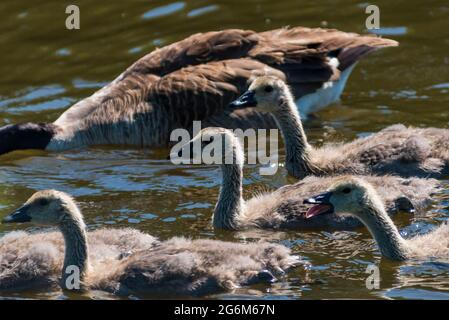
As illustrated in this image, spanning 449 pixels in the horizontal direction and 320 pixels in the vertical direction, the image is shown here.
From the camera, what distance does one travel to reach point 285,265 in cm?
1170

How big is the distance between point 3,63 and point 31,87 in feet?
4.32

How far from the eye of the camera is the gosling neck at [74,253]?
466 inches

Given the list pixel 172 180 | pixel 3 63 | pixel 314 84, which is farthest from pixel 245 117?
pixel 3 63

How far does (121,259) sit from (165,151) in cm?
535

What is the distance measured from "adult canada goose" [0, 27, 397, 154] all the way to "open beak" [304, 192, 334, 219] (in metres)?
5.16

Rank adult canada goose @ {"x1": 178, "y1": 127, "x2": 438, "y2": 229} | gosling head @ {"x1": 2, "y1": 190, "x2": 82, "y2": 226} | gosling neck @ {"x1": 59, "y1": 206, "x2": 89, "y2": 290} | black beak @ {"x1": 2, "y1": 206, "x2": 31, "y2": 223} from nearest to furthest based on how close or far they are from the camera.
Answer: gosling neck @ {"x1": 59, "y1": 206, "x2": 89, "y2": 290} < gosling head @ {"x1": 2, "y1": 190, "x2": 82, "y2": 226} < black beak @ {"x1": 2, "y1": 206, "x2": 31, "y2": 223} < adult canada goose @ {"x1": 178, "y1": 127, "x2": 438, "y2": 229}

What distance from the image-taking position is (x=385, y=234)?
12.1 m

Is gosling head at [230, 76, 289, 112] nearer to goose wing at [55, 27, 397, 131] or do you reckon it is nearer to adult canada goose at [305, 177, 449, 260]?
goose wing at [55, 27, 397, 131]

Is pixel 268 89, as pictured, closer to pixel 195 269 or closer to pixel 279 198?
pixel 279 198

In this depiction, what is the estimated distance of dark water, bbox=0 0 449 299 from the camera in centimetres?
1206

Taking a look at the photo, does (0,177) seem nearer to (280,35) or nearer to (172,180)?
(172,180)

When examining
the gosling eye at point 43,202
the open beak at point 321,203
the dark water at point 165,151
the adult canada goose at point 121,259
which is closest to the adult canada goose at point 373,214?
the open beak at point 321,203

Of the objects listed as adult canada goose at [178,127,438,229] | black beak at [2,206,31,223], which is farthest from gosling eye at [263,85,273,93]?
black beak at [2,206,31,223]

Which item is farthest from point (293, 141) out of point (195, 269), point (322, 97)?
point (195, 269)
